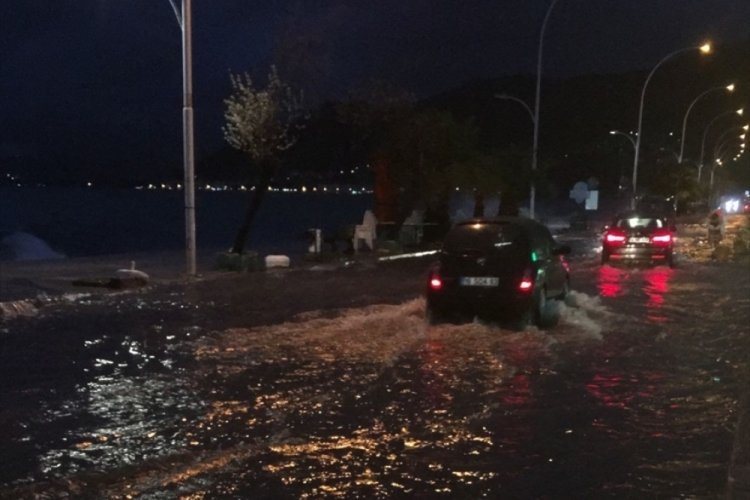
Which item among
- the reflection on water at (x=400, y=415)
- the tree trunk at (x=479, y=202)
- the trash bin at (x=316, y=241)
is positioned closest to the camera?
the reflection on water at (x=400, y=415)

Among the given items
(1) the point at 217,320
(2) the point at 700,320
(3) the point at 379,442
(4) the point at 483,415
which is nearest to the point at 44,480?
(3) the point at 379,442

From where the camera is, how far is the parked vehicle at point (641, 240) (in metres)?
26.0

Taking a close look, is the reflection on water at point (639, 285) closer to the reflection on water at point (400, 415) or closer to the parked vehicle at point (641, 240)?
the parked vehicle at point (641, 240)

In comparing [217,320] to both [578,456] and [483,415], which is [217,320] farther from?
[578,456]

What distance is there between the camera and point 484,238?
13719mm

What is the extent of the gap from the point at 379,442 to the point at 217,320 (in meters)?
7.94

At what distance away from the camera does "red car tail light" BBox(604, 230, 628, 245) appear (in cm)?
2636

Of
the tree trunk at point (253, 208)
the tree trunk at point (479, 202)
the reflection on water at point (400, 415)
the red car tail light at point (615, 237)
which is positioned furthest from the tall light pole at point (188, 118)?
the tree trunk at point (479, 202)

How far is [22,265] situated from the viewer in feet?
79.2

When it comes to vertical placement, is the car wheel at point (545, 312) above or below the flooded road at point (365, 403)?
above

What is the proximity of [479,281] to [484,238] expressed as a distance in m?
0.72

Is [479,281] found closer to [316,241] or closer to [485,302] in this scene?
[485,302]

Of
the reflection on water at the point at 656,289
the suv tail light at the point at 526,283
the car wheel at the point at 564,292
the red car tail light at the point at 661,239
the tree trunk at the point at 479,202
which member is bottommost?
the reflection on water at the point at 656,289

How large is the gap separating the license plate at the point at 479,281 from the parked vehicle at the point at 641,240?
1395 cm
